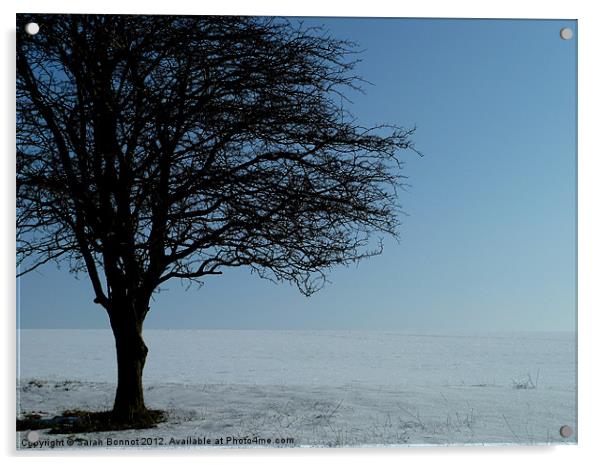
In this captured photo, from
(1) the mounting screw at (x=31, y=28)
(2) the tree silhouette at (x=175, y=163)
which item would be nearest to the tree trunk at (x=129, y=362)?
(2) the tree silhouette at (x=175, y=163)

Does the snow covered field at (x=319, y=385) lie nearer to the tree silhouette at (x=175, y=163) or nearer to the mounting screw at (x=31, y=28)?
the tree silhouette at (x=175, y=163)

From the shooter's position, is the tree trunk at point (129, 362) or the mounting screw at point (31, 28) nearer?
the mounting screw at point (31, 28)

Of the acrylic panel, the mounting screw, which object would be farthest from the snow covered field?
the mounting screw

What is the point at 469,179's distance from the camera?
804 cm

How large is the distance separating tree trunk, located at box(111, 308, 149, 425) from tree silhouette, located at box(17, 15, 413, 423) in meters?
0.01

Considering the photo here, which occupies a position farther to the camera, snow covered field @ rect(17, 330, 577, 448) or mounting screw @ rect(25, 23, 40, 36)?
mounting screw @ rect(25, 23, 40, 36)

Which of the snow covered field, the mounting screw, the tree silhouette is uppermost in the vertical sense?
the mounting screw

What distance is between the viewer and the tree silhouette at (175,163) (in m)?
8.09

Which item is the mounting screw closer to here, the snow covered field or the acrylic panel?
the acrylic panel

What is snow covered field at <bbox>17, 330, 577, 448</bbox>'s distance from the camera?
25.4ft

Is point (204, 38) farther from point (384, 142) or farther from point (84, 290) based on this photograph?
point (84, 290)

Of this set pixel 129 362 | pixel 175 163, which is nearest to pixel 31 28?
pixel 175 163

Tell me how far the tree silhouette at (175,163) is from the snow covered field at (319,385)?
40 centimetres
